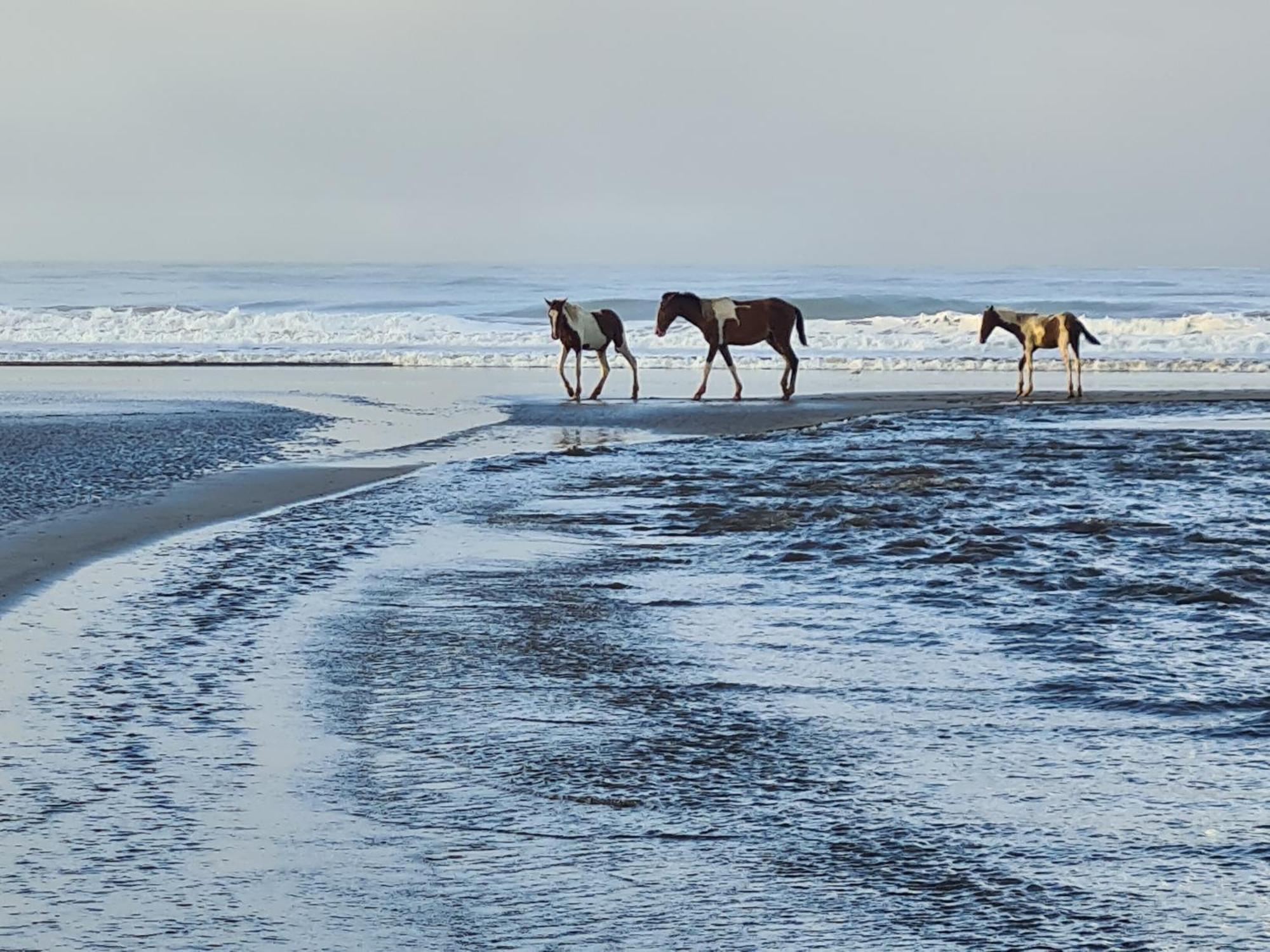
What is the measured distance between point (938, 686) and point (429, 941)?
3.04 meters

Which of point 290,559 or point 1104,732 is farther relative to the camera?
point 290,559

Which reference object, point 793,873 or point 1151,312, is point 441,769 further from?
point 1151,312

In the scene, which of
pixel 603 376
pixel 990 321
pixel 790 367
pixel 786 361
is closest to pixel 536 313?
pixel 603 376

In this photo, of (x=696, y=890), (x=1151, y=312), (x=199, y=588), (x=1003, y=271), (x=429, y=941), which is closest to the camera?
(x=429, y=941)

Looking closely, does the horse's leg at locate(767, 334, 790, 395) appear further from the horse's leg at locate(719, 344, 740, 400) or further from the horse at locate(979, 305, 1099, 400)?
the horse at locate(979, 305, 1099, 400)

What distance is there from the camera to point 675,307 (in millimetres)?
23906

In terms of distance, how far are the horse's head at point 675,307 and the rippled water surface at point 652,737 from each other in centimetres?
1291

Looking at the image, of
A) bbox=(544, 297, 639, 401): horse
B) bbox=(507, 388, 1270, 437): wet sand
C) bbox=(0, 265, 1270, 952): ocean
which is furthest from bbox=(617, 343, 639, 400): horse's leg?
bbox=(0, 265, 1270, 952): ocean

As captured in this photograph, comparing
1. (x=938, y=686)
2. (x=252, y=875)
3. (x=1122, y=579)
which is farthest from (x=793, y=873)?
(x=1122, y=579)

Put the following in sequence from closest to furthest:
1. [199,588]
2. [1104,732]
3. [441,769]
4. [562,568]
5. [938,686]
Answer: [441,769] → [1104,732] → [938,686] → [199,588] → [562,568]

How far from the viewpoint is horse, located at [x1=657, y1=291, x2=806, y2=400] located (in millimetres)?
23891

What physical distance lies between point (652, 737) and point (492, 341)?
37.2 meters

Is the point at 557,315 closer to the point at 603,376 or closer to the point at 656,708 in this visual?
the point at 603,376

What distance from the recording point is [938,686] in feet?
21.0
